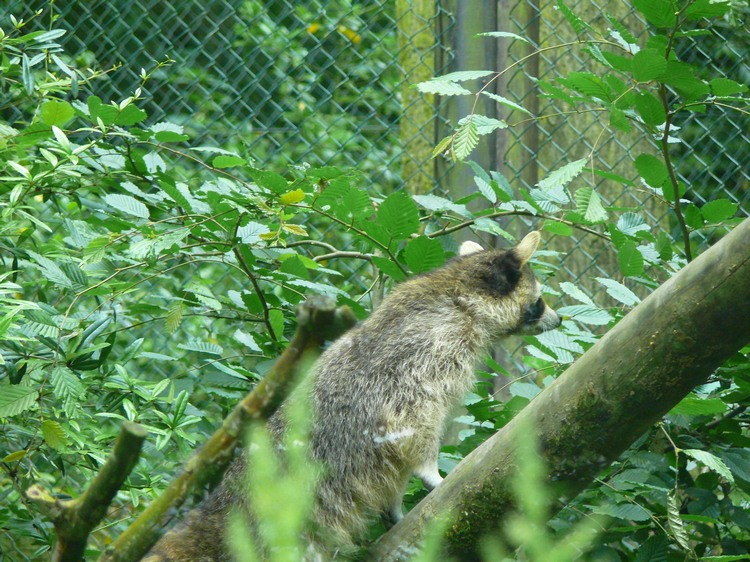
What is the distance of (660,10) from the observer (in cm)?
286

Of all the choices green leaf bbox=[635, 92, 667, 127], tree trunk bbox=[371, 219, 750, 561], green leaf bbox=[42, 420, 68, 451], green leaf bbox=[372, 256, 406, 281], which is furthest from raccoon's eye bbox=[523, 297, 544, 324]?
green leaf bbox=[42, 420, 68, 451]

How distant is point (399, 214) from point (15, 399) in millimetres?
1563

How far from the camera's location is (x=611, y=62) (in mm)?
3057

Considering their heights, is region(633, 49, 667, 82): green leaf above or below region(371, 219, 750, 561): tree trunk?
above

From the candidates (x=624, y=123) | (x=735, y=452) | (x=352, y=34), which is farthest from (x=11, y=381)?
(x=352, y=34)

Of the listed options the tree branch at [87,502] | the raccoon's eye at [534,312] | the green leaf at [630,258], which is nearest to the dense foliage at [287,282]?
the green leaf at [630,258]

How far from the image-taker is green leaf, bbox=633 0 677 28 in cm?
286

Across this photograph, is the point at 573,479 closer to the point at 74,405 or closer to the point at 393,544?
the point at 393,544

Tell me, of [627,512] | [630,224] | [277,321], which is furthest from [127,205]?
[627,512]

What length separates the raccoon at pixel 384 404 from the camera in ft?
9.75

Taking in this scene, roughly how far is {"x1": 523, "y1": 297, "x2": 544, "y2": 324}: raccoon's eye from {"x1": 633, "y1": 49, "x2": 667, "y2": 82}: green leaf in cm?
132

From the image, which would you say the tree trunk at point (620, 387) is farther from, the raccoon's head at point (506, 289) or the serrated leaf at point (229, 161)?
the serrated leaf at point (229, 161)

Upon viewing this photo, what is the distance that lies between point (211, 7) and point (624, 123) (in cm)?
437

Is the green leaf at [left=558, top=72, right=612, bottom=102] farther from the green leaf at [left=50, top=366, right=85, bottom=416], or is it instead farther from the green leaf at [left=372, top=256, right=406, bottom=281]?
the green leaf at [left=50, top=366, right=85, bottom=416]
